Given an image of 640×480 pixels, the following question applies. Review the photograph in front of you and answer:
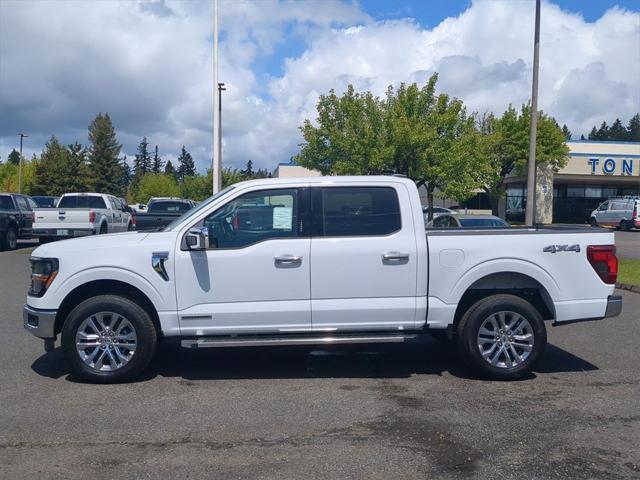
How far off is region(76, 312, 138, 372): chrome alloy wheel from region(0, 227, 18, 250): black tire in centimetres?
1757

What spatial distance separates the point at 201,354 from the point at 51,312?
2030 millimetres

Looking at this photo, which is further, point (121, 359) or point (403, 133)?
point (403, 133)

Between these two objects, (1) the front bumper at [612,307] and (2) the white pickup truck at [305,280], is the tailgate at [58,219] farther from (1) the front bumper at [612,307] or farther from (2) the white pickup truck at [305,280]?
(1) the front bumper at [612,307]

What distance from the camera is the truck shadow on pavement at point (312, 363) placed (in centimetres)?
723

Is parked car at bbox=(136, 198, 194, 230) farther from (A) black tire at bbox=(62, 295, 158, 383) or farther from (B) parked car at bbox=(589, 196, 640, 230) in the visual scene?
(B) parked car at bbox=(589, 196, 640, 230)

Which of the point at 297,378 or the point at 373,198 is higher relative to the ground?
the point at 373,198

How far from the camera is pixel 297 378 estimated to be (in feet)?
23.2

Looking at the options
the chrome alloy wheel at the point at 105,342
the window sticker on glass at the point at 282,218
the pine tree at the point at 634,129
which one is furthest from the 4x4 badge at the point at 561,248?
the pine tree at the point at 634,129

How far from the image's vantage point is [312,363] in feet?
25.4

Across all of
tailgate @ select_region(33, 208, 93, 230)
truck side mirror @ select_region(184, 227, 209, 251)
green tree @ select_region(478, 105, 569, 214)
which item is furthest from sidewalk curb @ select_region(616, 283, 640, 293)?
green tree @ select_region(478, 105, 569, 214)

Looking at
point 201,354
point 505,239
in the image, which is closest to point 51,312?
point 201,354

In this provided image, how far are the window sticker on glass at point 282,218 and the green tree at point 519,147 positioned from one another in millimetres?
38013

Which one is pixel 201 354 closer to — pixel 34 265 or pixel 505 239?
pixel 34 265

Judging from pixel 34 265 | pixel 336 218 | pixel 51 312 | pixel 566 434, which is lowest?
pixel 566 434
